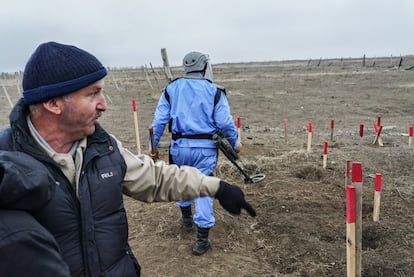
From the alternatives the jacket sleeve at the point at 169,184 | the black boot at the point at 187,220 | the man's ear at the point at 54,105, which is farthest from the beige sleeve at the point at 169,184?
the black boot at the point at 187,220

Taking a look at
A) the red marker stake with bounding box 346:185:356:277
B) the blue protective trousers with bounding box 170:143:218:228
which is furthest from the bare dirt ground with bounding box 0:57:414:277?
the red marker stake with bounding box 346:185:356:277

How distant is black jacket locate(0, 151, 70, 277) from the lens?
39.4 inches

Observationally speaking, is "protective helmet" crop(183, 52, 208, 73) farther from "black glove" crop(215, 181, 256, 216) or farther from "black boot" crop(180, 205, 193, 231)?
"black glove" crop(215, 181, 256, 216)

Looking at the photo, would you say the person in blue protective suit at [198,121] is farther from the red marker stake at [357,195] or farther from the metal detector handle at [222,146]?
the red marker stake at [357,195]

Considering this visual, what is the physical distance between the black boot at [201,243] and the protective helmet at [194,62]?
1642 millimetres

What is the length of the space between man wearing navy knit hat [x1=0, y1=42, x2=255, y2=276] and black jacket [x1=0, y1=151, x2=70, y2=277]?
0.88 feet

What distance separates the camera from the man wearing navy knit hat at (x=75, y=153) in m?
1.54

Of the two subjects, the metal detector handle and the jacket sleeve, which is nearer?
the jacket sleeve

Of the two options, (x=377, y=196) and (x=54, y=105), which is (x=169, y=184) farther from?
(x=377, y=196)

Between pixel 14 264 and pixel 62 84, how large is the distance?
783 millimetres

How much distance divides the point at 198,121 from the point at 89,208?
2.56 metres

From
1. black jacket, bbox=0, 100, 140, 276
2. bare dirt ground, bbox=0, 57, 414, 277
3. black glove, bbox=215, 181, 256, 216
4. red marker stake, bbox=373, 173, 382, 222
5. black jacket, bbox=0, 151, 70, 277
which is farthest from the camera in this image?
red marker stake, bbox=373, 173, 382, 222

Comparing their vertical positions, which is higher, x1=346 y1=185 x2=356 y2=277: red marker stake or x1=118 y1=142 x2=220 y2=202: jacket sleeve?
x1=118 y1=142 x2=220 y2=202: jacket sleeve

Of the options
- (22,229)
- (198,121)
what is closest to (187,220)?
(198,121)
